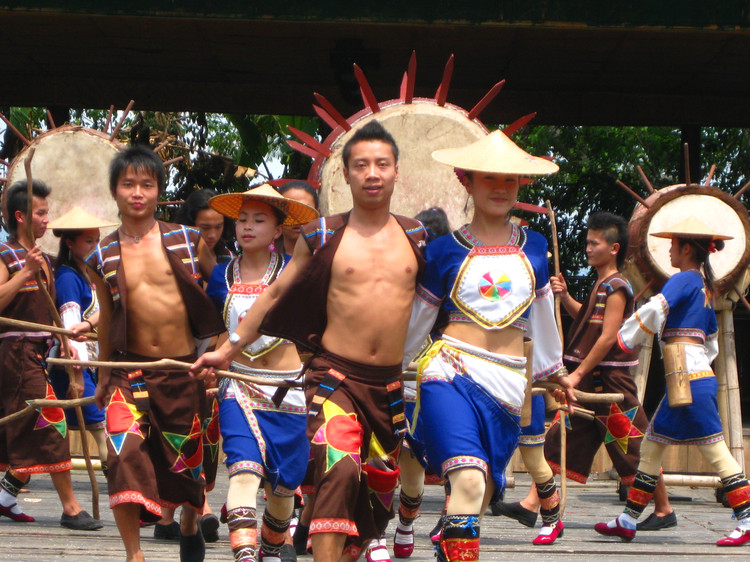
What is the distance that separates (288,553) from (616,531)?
7.11ft

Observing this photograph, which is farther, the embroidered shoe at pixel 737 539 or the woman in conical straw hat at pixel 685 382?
the woman in conical straw hat at pixel 685 382

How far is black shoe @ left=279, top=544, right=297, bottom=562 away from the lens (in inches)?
213

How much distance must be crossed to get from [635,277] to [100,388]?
4810 mm

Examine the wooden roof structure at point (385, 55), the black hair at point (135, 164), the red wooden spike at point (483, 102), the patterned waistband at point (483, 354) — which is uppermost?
the wooden roof structure at point (385, 55)

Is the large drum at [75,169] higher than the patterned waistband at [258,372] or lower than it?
higher

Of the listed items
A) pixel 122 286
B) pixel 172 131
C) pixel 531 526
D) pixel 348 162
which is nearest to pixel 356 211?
pixel 348 162

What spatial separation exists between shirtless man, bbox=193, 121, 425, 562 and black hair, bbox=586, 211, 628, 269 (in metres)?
2.80

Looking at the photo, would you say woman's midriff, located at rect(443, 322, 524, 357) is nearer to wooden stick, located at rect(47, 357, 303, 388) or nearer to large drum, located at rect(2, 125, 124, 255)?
wooden stick, located at rect(47, 357, 303, 388)

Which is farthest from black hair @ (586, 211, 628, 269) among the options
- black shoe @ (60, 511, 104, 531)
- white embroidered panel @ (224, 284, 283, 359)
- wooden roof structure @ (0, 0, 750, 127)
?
black shoe @ (60, 511, 104, 531)

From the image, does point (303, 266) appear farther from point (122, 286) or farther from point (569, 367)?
point (569, 367)

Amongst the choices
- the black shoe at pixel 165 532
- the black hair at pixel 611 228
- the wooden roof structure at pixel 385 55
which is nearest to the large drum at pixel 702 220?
the black hair at pixel 611 228

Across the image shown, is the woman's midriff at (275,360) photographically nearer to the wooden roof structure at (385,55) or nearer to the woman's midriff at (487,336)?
the woman's midriff at (487,336)

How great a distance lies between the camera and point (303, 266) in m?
4.55

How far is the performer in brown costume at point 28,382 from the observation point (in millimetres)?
6496
